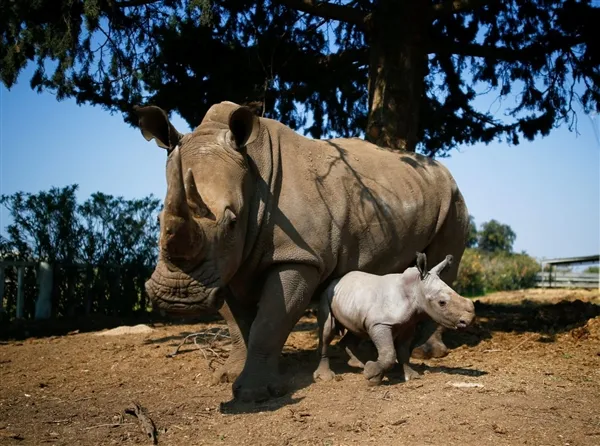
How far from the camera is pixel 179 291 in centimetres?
444

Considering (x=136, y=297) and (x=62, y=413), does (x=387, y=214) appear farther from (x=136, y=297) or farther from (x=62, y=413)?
(x=136, y=297)

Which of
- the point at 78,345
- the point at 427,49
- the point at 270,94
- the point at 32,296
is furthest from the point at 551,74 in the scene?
the point at 32,296

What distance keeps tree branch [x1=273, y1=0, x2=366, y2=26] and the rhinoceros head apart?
12.9 ft

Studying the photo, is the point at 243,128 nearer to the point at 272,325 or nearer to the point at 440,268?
the point at 272,325

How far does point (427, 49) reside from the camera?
8969 mm

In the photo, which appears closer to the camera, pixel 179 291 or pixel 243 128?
pixel 179 291

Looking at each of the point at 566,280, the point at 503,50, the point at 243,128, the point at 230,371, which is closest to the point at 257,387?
the point at 230,371

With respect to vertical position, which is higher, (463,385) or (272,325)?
(272,325)

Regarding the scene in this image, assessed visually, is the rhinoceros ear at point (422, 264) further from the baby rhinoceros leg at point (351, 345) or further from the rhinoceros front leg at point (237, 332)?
the rhinoceros front leg at point (237, 332)

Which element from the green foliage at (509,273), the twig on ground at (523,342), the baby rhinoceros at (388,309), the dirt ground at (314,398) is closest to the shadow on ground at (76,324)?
the dirt ground at (314,398)

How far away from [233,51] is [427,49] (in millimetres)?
2675

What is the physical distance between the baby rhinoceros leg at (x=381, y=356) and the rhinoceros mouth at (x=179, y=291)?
142 centimetres

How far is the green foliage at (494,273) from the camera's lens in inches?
965

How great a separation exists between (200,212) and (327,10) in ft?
17.0
